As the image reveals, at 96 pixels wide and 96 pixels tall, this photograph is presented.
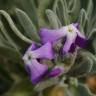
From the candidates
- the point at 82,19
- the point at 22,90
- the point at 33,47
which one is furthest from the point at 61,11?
the point at 22,90

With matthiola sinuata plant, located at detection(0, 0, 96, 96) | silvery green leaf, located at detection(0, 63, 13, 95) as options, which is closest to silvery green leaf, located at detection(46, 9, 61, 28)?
matthiola sinuata plant, located at detection(0, 0, 96, 96)

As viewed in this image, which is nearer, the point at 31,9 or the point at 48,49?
the point at 48,49

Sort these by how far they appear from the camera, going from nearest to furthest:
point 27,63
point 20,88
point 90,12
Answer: point 27,63 → point 20,88 → point 90,12

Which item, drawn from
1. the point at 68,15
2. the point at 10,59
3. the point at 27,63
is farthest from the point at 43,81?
the point at 68,15

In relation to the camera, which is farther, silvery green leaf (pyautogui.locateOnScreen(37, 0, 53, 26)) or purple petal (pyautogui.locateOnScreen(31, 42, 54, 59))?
silvery green leaf (pyautogui.locateOnScreen(37, 0, 53, 26))

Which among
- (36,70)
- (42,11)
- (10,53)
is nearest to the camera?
(36,70)

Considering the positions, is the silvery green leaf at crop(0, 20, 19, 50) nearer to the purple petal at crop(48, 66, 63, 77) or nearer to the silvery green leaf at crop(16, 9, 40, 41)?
the silvery green leaf at crop(16, 9, 40, 41)

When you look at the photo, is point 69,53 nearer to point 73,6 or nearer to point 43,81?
point 43,81

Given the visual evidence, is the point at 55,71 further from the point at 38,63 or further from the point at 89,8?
the point at 89,8
